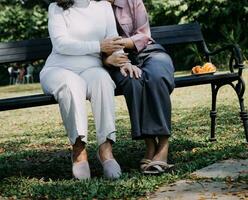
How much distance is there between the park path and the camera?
3084 millimetres

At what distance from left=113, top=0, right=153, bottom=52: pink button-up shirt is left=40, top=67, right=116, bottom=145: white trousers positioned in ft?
1.74

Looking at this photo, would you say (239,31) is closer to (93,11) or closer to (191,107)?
(191,107)

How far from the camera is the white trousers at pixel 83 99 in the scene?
11.9 feet

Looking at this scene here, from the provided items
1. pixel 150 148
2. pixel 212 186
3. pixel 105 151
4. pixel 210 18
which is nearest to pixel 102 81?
pixel 105 151

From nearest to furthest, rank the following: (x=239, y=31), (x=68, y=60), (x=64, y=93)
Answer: (x=64, y=93), (x=68, y=60), (x=239, y=31)

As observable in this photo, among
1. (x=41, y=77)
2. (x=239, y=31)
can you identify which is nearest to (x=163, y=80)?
(x=41, y=77)

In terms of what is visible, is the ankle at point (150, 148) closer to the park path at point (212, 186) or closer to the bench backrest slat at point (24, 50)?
the park path at point (212, 186)

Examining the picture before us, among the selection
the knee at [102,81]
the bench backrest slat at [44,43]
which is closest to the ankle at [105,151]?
the knee at [102,81]

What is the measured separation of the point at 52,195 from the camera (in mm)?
3344

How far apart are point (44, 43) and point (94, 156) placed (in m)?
1.08

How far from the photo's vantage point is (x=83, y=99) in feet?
12.1

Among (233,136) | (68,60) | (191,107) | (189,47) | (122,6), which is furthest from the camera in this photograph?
(189,47)

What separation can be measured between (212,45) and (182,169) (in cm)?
2371

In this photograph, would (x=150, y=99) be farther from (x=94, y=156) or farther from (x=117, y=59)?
(x=94, y=156)
